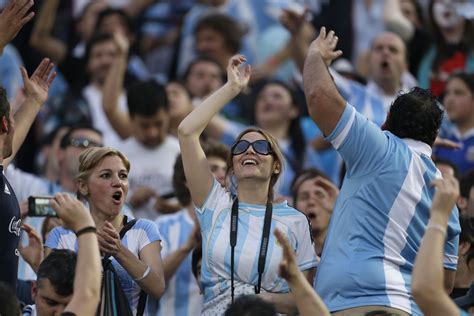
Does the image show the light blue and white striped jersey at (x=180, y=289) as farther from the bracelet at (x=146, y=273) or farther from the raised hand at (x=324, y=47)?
the raised hand at (x=324, y=47)

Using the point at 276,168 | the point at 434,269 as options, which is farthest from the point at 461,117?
the point at 434,269

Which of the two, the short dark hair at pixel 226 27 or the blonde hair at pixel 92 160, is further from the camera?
the short dark hair at pixel 226 27

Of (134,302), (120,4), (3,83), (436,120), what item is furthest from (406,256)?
(120,4)

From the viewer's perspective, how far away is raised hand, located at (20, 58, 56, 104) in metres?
8.92

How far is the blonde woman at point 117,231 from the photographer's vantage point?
7.83 metres

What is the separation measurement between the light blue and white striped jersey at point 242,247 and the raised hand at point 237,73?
2.21 ft

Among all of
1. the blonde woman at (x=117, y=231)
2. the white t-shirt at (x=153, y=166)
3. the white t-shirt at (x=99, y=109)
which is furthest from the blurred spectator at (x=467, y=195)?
the white t-shirt at (x=99, y=109)

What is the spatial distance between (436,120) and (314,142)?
4814 mm

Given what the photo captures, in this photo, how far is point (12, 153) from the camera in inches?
339

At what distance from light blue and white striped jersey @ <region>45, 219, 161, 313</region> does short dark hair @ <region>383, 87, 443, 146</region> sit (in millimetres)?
1664

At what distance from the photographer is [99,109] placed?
42.8ft

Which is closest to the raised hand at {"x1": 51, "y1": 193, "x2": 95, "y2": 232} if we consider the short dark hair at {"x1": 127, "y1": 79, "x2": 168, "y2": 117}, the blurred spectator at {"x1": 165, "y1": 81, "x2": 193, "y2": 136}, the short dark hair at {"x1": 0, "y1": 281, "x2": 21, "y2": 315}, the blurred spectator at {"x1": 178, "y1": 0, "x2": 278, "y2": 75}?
the short dark hair at {"x1": 0, "y1": 281, "x2": 21, "y2": 315}

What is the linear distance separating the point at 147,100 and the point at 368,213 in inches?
171

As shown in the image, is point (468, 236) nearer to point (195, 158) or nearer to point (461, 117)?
point (195, 158)
